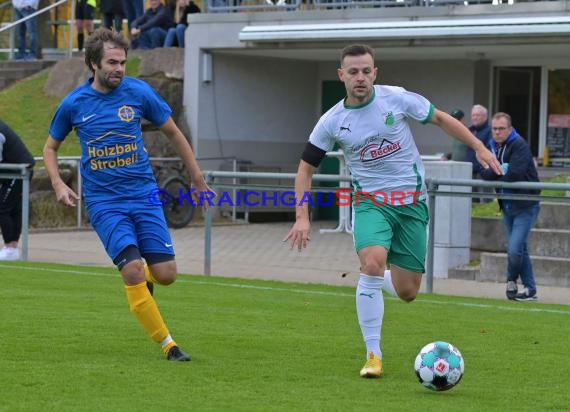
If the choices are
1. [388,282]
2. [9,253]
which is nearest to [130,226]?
[388,282]

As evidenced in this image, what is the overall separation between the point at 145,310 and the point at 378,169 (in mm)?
1758

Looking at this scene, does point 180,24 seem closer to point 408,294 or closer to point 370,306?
point 408,294

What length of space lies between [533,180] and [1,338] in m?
6.41

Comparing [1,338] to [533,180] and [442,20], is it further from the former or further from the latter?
[442,20]

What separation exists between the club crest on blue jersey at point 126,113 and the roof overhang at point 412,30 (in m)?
11.8

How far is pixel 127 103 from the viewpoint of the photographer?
8.51 meters

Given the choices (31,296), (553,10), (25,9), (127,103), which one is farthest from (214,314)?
(25,9)

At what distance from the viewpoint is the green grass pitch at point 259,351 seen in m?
6.98

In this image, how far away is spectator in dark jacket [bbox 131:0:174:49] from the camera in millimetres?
24969

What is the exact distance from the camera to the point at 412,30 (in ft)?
67.1

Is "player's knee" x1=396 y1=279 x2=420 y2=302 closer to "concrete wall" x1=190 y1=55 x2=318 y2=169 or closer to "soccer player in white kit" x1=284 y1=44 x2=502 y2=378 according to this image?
"soccer player in white kit" x1=284 y1=44 x2=502 y2=378

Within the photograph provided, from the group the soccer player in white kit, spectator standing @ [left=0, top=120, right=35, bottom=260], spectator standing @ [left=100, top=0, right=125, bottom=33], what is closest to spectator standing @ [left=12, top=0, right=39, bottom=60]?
spectator standing @ [left=100, top=0, right=125, bottom=33]

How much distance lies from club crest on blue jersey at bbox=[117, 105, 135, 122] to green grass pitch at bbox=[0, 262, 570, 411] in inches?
61.7

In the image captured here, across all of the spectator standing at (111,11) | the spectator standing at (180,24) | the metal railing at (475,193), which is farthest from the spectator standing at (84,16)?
the metal railing at (475,193)
